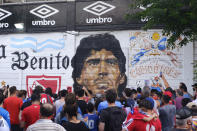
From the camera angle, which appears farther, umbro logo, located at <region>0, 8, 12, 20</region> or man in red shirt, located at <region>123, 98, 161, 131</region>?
umbro logo, located at <region>0, 8, 12, 20</region>

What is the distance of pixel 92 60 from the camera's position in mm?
15484

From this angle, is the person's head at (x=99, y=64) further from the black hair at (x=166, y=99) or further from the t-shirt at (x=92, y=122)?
the t-shirt at (x=92, y=122)

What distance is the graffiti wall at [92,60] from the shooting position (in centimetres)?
1447

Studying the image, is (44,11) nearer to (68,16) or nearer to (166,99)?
(68,16)

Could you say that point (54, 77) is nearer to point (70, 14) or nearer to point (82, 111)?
point (70, 14)

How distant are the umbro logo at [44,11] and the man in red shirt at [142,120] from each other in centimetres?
1215

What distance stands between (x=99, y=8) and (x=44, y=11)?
10.0 feet

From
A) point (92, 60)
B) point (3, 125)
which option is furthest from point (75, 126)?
point (92, 60)

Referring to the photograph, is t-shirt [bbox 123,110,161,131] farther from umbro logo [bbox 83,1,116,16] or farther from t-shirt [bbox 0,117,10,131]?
umbro logo [bbox 83,1,116,16]

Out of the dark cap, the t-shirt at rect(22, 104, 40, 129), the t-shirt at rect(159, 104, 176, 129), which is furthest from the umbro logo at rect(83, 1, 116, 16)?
the dark cap

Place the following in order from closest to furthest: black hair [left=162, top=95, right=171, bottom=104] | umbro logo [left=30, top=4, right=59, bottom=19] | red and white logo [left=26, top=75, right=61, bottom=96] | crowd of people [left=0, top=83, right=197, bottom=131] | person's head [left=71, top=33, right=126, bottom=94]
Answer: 1. crowd of people [left=0, top=83, right=197, bottom=131]
2. black hair [left=162, top=95, right=171, bottom=104]
3. person's head [left=71, top=33, right=126, bottom=94]
4. red and white logo [left=26, top=75, right=61, bottom=96]
5. umbro logo [left=30, top=4, right=59, bottom=19]

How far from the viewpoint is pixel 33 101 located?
694 cm

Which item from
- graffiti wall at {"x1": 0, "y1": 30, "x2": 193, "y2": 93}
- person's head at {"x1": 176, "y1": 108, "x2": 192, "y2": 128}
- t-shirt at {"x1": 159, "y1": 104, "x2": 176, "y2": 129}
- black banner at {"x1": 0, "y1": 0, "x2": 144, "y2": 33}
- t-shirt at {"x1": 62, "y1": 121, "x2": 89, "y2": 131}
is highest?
black banner at {"x1": 0, "y1": 0, "x2": 144, "y2": 33}

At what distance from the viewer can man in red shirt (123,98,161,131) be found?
491 centimetres
